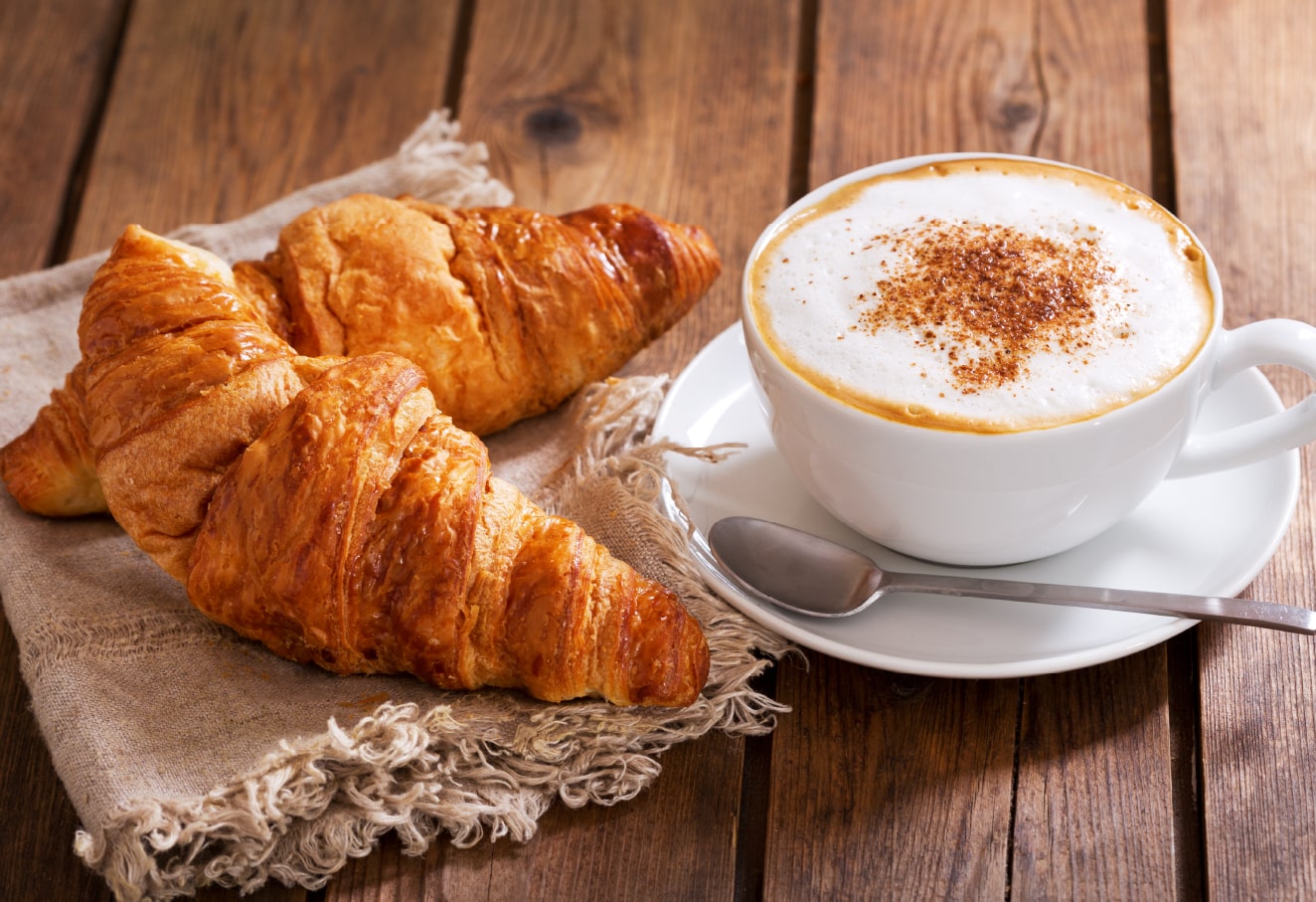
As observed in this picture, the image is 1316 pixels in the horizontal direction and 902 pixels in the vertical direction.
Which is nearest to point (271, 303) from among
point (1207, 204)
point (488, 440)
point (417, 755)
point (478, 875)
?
point (488, 440)

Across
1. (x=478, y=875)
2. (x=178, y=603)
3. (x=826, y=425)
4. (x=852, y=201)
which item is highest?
(x=852, y=201)

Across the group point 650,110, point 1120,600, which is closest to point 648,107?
point 650,110

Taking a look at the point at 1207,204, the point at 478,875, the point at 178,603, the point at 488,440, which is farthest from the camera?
the point at 1207,204

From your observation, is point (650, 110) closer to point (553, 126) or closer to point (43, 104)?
point (553, 126)

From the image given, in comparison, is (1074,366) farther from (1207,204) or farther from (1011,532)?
(1207,204)

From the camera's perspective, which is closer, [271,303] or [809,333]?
[809,333]

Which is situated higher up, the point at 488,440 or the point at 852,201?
the point at 852,201
